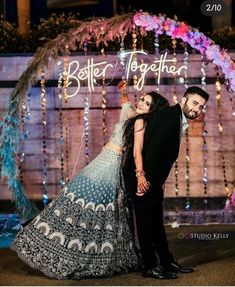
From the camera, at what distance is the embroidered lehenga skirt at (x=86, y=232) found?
258 inches

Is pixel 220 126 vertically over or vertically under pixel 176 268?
over

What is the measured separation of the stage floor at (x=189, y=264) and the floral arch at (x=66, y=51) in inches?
38.2

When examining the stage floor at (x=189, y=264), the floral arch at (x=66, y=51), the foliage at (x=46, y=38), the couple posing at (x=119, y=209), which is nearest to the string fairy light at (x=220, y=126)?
the foliage at (x=46, y=38)

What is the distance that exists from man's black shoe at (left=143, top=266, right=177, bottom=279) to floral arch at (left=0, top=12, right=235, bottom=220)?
2.37 m

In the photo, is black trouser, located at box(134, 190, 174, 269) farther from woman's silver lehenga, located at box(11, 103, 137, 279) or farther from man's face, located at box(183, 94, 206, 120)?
man's face, located at box(183, 94, 206, 120)

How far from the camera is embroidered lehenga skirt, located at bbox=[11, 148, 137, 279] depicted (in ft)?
21.5

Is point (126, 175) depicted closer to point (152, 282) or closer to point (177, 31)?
Answer: point (152, 282)

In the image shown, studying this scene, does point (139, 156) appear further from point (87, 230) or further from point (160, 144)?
point (87, 230)

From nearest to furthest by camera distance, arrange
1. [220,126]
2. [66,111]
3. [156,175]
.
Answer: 1. [156,175]
2. [220,126]
3. [66,111]

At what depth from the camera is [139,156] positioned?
6426 millimetres

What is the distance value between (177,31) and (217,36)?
1677mm

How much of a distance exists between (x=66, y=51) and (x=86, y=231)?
109 inches

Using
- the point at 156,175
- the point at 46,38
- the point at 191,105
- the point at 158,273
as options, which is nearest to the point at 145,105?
the point at 191,105

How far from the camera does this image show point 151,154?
646 cm
